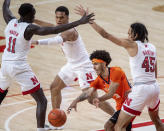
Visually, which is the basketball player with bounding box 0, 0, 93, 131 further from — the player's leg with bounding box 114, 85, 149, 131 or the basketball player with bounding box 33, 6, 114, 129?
the player's leg with bounding box 114, 85, 149, 131

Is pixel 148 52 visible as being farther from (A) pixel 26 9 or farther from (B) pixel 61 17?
(B) pixel 61 17

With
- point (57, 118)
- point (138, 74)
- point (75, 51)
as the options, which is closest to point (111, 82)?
point (138, 74)

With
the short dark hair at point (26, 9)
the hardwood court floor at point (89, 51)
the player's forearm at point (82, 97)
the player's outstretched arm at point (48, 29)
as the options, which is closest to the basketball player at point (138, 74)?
the player's outstretched arm at point (48, 29)

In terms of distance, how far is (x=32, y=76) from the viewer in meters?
8.95

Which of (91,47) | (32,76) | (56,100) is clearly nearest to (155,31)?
(91,47)

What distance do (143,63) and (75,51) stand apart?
2.34m

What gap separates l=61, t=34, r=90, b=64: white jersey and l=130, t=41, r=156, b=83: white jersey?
2.16 m

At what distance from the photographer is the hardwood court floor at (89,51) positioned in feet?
33.3

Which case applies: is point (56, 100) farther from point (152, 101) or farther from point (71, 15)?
point (71, 15)

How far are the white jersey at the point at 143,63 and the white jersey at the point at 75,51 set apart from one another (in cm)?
216

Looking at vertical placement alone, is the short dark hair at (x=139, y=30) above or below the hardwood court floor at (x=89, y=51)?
above

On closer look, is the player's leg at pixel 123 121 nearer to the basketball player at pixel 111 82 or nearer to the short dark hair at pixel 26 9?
the basketball player at pixel 111 82

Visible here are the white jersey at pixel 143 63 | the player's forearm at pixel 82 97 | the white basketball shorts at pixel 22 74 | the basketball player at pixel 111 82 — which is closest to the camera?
the white jersey at pixel 143 63

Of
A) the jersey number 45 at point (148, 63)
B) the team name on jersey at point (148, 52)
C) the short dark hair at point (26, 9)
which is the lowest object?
the jersey number 45 at point (148, 63)
